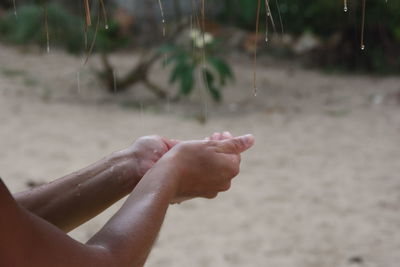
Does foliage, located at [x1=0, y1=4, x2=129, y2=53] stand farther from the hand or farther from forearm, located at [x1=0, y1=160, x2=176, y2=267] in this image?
forearm, located at [x1=0, y1=160, x2=176, y2=267]

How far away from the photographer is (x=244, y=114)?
4812 mm

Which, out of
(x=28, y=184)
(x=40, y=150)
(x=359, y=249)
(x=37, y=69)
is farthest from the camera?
(x=37, y=69)

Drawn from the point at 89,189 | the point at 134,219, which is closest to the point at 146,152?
the point at 89,189

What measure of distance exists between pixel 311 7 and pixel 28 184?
14.8 feet

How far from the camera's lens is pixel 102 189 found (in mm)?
1279

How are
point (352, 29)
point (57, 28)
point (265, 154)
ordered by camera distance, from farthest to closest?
point (352, 29) → point (57, 28) → point (265, 154)

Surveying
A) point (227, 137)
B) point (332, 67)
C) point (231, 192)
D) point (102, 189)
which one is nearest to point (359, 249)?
point (231, 192)

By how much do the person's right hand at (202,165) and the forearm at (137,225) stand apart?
79 mm

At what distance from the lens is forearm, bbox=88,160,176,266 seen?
A: 96 centimetres

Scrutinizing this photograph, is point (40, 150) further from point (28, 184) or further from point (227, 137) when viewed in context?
point (227, 137)

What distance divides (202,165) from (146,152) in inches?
7.6

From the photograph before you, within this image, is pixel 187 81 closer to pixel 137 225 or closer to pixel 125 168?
pixel 125 168

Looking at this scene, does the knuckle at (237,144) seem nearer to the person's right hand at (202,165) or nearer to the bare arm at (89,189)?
the person's right hand at (202,165)

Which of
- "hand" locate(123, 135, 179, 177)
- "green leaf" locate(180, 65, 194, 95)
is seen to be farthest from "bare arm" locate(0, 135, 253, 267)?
"green leaf" locate(180, 65, 194, 95)
